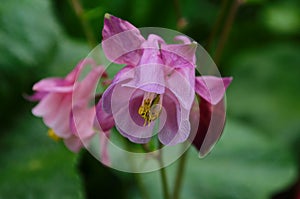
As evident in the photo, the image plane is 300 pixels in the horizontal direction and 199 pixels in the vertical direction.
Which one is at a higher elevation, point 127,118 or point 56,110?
point 127,118

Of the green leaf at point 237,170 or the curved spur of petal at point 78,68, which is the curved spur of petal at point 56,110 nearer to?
the curved spur of petal at point 78,68

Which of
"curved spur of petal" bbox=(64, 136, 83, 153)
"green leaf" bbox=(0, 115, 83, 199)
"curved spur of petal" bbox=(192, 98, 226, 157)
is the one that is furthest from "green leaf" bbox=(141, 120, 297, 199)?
"curved spur of petal" bbox=(192, 98, 226, 157)

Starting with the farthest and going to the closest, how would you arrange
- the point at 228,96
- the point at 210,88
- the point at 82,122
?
the point at 228,96, the point at 82,122, the point at 210,88

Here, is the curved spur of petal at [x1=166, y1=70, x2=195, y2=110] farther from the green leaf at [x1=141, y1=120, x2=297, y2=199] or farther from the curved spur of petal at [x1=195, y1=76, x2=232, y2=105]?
the green leaf at [x1=141, y1=120, x2=297, y2=199]

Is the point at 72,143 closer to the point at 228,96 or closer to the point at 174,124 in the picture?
the point at 174,124

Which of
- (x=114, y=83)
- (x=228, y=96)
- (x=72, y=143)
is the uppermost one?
(x=114, y=83)

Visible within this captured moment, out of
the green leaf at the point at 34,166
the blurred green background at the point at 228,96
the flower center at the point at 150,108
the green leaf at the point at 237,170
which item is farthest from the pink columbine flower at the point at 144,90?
the green leaf at the point at 237,170

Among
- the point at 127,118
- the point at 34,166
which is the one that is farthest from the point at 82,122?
the point at 34,166

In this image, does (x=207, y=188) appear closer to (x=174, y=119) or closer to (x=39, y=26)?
(x=39, y=26)
